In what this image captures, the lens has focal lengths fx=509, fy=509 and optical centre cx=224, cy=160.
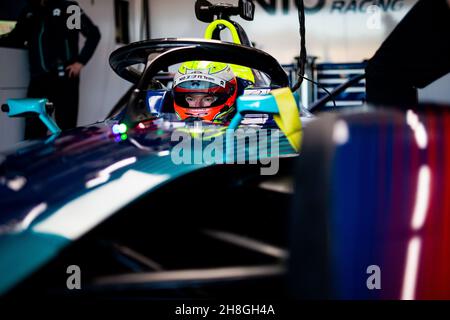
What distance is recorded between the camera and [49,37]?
3.12 meters

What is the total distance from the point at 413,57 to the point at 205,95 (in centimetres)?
56

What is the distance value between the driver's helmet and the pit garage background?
2966mm

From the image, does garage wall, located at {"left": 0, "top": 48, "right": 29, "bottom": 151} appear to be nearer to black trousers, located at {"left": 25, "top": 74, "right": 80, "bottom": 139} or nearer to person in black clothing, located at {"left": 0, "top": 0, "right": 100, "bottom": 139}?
person in black clothing, located at {"left": 0, "top": 0, "right": 100, "bottom": 139}

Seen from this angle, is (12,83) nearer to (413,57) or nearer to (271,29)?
(271,29)

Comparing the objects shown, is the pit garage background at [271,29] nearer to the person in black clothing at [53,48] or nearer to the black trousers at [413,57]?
the person in black clothing at [53,48]

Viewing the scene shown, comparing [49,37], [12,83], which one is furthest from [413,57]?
[12,83]

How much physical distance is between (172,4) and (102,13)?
601 mm

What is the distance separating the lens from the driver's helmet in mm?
1357

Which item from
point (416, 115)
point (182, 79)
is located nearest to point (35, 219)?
point (416, 115)

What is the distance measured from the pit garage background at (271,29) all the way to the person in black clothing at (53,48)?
0.90 meters

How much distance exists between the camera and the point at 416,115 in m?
0.54

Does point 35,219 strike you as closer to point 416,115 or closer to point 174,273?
point 174,273

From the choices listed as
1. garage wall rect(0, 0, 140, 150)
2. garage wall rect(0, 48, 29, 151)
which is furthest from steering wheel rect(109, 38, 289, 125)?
garage wall rect(0, 0, 140, 150)
